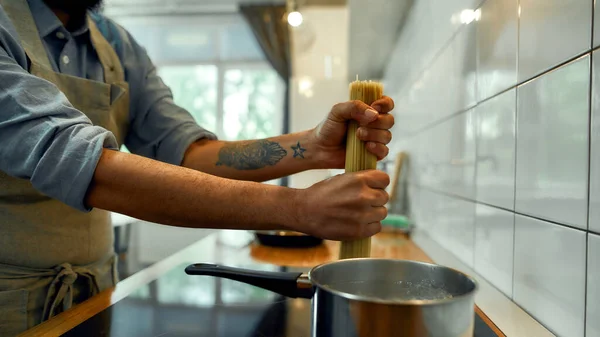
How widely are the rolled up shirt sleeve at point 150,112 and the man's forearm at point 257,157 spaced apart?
3 centimetres

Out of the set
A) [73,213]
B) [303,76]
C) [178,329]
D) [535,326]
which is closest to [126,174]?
[178,329]

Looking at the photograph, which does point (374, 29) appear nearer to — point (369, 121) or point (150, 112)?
point (150, 112)

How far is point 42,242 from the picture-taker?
2.44 ft

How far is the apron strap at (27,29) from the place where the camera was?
74 cm

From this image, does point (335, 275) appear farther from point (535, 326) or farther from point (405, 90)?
point (405, 90)

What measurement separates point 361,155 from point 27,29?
62cm

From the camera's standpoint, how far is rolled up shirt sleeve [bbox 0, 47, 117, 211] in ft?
1.74

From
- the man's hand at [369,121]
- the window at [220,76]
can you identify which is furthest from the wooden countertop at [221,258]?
the window at [220,76]

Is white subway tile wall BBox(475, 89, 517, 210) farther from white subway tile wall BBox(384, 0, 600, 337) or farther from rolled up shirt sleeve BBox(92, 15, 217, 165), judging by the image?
rolled up shirt sleeve BBox(92, 15, 217, 165)

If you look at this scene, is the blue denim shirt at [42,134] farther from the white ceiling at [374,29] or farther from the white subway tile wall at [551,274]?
the white ceiling at [374,29]

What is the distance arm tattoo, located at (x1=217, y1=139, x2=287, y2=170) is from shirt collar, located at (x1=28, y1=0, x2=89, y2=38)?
387mm

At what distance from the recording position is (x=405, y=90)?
1749 millimetres

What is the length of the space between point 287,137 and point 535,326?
1.71 feet

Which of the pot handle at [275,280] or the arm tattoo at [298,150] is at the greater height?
the arm tattoo at [298,150]
